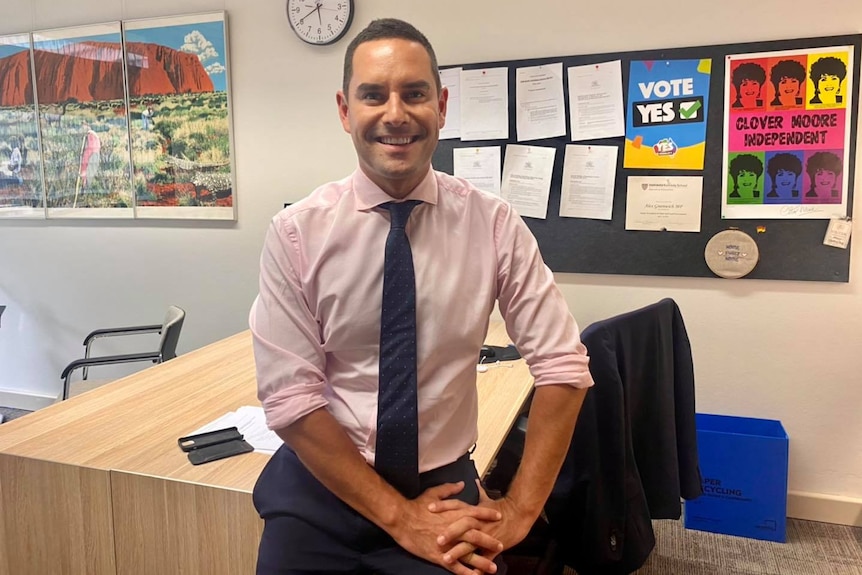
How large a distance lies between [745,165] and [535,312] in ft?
5.75

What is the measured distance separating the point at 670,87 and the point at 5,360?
13.3ft

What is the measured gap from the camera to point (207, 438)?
1549 millimetres

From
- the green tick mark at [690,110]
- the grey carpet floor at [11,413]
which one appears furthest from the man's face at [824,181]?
the grey carpet floor at [11,413]

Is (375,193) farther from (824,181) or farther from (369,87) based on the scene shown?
(824,181)

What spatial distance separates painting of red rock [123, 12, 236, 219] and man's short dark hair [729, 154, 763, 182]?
2346mm

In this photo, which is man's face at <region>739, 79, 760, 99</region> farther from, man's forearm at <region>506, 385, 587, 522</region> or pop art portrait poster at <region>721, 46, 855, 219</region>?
man's forearm at <region>506, 385, 587, 522</region>

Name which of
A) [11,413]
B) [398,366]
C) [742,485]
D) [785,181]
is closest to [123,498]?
[398,366]

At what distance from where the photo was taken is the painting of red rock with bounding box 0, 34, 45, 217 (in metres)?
3.56

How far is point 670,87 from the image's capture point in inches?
97.9

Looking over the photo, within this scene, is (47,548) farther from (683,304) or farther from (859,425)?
(859,425)

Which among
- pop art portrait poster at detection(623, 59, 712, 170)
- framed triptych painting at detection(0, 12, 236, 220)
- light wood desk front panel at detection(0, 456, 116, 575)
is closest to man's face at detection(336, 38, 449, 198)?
light wood desk front panel at detection(0, 456, 116, 575)

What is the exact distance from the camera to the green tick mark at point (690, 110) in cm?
247

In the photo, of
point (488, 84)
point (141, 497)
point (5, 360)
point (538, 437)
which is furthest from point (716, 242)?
point (5, 360)

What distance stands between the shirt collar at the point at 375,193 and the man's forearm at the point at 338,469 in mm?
386
